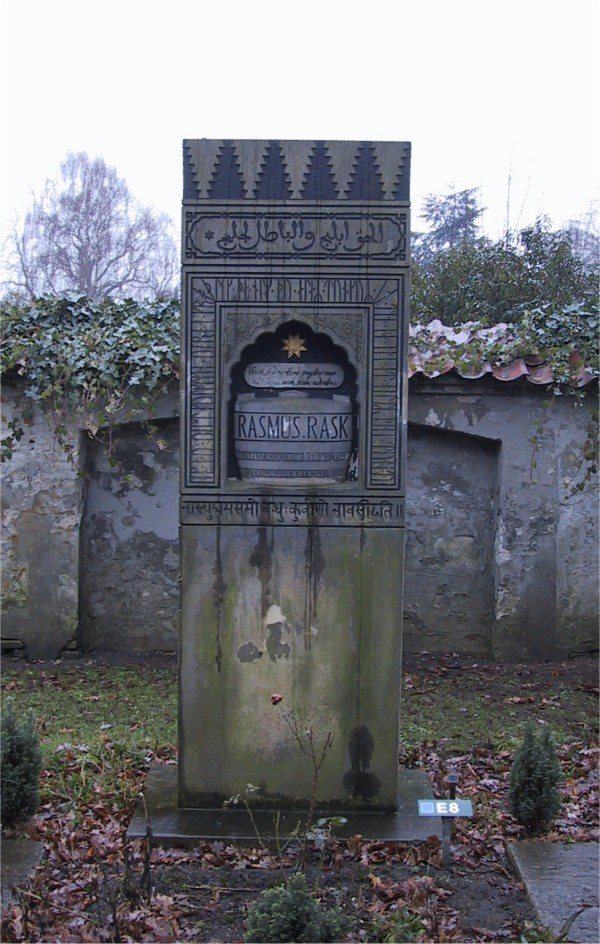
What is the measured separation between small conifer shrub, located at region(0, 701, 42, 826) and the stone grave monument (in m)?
0.69

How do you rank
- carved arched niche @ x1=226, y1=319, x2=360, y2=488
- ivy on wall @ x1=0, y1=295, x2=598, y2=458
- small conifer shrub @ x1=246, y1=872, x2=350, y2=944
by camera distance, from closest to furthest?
1. small conifer shrub @ x1=246, y1=872, x2=350, y2=944
2. carved arched niche @ x1=226, y1=319, x2=360, y2=488
3. ivy on wall @ x1=0, y1=295, x2=598, y2=458

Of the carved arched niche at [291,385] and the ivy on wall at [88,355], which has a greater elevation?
the ivy on wall at [88,355]

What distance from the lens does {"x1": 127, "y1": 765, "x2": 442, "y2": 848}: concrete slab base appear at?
157 inches

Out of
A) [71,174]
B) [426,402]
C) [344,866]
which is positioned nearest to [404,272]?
[344,866]

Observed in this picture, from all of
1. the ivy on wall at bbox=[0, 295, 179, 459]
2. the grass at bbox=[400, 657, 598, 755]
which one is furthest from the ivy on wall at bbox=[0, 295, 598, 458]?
the grass at bbox=[400, 657, 598, 755]

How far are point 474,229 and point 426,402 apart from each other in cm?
1299

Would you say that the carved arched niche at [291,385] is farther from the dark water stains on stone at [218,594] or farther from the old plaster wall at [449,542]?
the old plaster wall at [449,542]

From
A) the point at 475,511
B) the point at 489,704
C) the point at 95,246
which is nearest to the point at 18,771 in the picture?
the point at 489,704

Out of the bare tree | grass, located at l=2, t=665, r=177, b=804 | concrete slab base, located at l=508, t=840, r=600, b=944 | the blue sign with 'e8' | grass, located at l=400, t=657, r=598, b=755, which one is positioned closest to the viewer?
concrete slab base, located at l=508, t=840, r=600, b=944

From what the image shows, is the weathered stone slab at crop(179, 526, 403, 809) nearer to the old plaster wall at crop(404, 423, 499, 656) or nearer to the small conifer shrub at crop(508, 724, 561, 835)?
the small conifer shrub at crop(508, 724, 561, 835)

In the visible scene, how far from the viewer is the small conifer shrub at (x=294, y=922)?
2761 millimetres

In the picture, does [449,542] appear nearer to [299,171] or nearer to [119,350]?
[119,350]

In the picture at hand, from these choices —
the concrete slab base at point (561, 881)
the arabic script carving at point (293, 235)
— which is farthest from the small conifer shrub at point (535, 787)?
the arabic script carving at point (293, 235)

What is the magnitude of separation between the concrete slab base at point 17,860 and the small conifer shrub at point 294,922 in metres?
1.14
